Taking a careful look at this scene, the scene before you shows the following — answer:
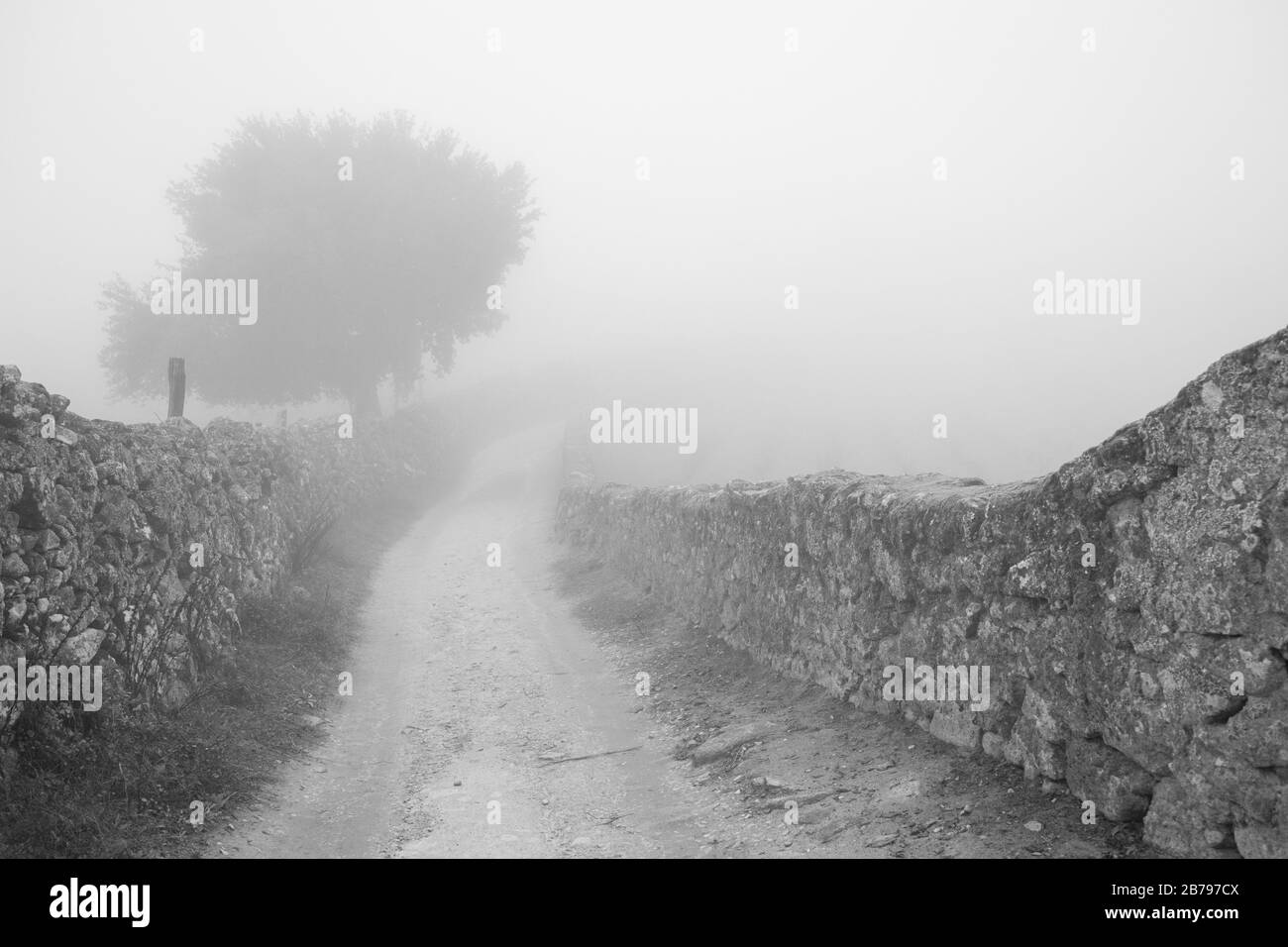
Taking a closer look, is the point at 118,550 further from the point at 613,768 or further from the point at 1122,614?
the point at 1122,614

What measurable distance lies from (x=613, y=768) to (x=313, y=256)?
102ft

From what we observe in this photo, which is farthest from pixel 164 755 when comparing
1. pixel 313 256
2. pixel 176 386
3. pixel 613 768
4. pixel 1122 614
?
pixel 313 256

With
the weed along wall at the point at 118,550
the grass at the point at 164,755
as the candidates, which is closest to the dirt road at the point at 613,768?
the grass at the point at 164,755

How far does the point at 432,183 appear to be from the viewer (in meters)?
39.1

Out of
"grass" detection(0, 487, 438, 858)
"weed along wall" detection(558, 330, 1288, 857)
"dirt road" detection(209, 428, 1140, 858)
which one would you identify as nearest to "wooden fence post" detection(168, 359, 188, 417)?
"grass" detection(0, 487, 438, 858)

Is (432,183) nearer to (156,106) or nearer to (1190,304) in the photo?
(1190,304)

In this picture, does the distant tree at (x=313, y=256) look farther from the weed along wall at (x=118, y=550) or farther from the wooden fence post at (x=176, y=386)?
the weed along wall at (x=118, y=550)

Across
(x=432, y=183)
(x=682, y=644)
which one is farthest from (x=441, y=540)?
(x=432, y=183)

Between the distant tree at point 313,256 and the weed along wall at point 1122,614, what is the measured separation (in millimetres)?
32114

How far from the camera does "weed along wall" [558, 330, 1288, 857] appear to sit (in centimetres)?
520

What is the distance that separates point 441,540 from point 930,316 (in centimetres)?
5372

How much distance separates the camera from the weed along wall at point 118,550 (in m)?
7.90

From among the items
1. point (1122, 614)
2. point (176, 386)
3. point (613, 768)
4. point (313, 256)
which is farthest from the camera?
point (313, 256)

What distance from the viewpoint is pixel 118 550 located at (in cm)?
953
